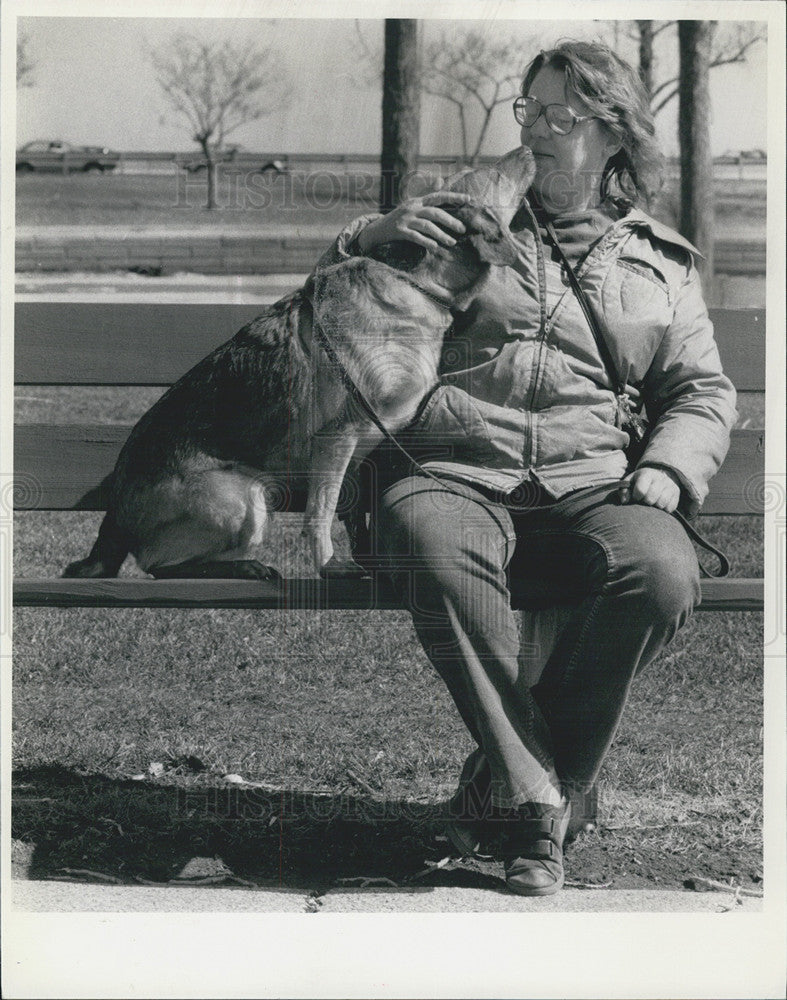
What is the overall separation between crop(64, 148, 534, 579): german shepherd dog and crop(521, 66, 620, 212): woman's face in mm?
60

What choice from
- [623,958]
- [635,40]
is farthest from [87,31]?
[623,958]

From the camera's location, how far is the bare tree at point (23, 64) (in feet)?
9.25

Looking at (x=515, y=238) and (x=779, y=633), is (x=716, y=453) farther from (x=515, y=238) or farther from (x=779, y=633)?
(x=515, y=238)

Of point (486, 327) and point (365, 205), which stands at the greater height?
point (365, 205)

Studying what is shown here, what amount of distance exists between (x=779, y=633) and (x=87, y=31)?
6.75ft

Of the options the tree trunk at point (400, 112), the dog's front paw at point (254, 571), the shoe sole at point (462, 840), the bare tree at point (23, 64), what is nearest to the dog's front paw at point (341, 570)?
the dog's front paw at point (254, 571)

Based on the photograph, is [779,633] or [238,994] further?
[779,633]

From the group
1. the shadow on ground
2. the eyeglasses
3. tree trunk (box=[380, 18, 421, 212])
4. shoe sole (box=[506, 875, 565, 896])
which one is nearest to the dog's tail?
the shadow on ground

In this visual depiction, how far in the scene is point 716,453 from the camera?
282 cm

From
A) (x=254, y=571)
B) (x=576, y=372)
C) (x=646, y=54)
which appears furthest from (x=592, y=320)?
(x=254, y=571)

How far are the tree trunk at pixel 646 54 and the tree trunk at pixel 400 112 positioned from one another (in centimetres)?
53

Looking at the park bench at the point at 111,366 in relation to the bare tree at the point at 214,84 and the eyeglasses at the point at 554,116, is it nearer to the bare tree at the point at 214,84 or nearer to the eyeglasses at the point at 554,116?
the bare tree at the point at 214,84

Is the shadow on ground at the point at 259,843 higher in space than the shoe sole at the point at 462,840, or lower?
lower

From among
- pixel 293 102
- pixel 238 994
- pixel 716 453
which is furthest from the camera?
pixel 293 102
